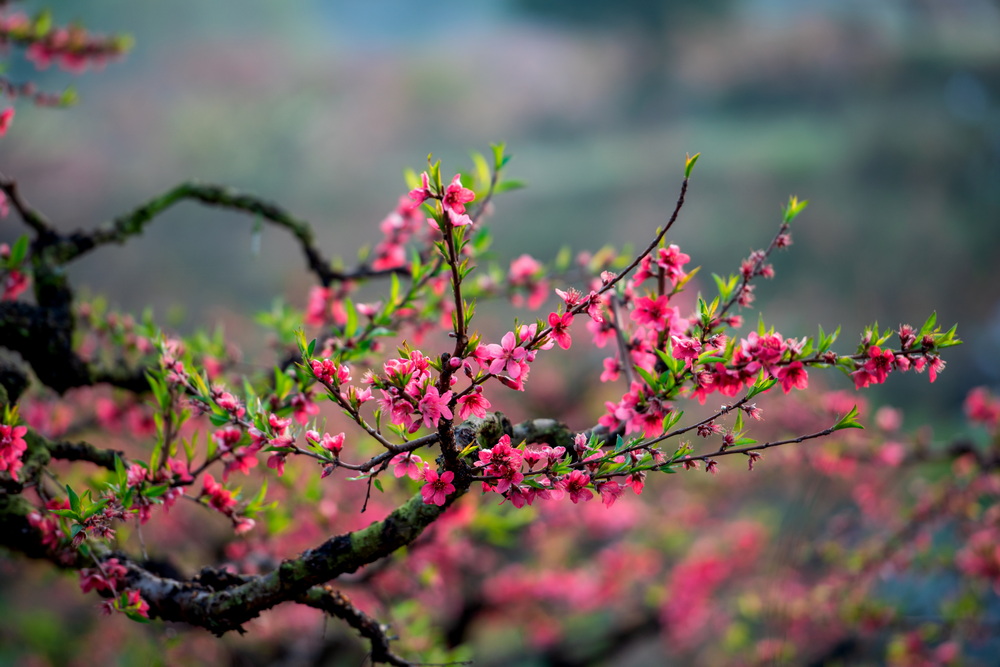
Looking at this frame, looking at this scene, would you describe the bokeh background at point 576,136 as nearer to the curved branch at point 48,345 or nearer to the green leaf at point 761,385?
the curved branch at point 48,345

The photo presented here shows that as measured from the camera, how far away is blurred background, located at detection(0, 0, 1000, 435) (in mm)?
6645

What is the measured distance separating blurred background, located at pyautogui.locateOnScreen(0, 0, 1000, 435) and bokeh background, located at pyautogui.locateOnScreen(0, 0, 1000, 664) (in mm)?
23

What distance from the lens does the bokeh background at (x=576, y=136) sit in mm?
6629

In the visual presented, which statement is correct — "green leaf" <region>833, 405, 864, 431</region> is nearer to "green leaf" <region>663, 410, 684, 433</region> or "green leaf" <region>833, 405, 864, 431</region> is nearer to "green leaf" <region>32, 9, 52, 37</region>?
"green leaf" <region>663, 410, 684, 433</region>

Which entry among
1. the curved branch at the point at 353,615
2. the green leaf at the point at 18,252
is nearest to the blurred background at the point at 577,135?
the green leaf at the point at 18,252

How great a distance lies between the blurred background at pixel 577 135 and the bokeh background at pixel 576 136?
23 millimetres

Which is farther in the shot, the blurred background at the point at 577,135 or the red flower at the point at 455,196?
the blurred background at the point at 577,135

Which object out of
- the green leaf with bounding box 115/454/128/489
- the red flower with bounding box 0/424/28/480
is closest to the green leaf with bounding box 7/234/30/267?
the red flower with bounding box 0/424/28/480

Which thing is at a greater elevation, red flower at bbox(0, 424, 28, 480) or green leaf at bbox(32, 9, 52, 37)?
green leaf at bbox(32, 9, 52, 37)

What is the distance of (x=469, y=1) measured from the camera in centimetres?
822

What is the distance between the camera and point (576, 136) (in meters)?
7.97

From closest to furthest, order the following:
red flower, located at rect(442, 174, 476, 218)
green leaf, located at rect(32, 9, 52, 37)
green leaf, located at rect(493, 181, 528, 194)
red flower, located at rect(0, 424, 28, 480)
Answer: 1. red flower, located at rect(442, 174, 476, 218)
2. red flower, located at rect(0, 424, 28, 480)
3. green leaf, located at rect(493, 181, 528, 194)
4. green leaf, located at rect(32, 9, 52, 37)

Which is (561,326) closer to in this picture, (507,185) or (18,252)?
(507,185)

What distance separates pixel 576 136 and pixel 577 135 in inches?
0.8
